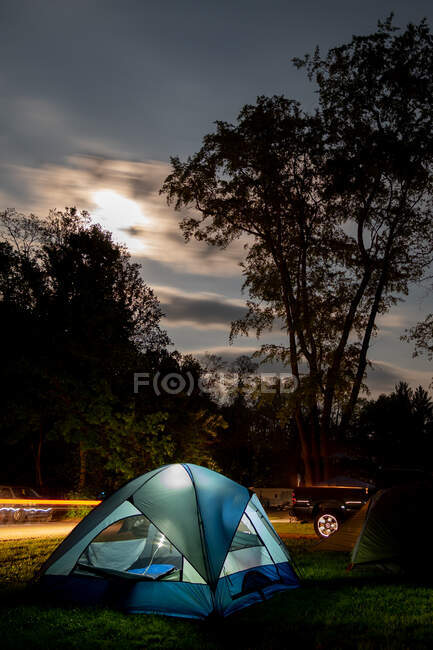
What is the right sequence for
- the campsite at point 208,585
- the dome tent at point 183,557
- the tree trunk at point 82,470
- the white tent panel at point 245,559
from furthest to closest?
the tree trunk at point 82,470
the white tent panel at point 245,559
the dome tent at point 183,557
the campsite at point 208,585

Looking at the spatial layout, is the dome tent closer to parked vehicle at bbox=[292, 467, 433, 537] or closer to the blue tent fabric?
the blue tent fabric

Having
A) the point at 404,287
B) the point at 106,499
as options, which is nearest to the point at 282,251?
the point at 404,287

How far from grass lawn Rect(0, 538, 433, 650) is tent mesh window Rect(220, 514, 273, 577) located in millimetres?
474

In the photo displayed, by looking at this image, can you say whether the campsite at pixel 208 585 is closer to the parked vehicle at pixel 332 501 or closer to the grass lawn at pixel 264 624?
the grass lawn at pixel 264 624

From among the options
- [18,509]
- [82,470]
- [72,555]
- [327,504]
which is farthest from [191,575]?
[82,470]

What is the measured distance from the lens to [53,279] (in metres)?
25.1

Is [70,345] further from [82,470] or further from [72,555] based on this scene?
[72,555]

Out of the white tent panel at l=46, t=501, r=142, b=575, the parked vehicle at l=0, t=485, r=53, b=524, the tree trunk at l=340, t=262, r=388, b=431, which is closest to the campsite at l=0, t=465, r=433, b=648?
the white tent panel at l=46, t=501, r=142, b=575

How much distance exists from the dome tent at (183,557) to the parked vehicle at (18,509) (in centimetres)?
1265

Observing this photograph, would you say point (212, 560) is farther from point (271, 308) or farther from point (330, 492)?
point (271, 308)

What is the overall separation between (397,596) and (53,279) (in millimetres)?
20445

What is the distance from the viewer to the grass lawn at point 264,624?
18.2ft

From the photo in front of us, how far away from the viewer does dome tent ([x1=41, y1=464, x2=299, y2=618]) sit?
634 cm

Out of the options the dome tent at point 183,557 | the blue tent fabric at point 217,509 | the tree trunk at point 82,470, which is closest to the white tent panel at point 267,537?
the dome tent at point 183,557
